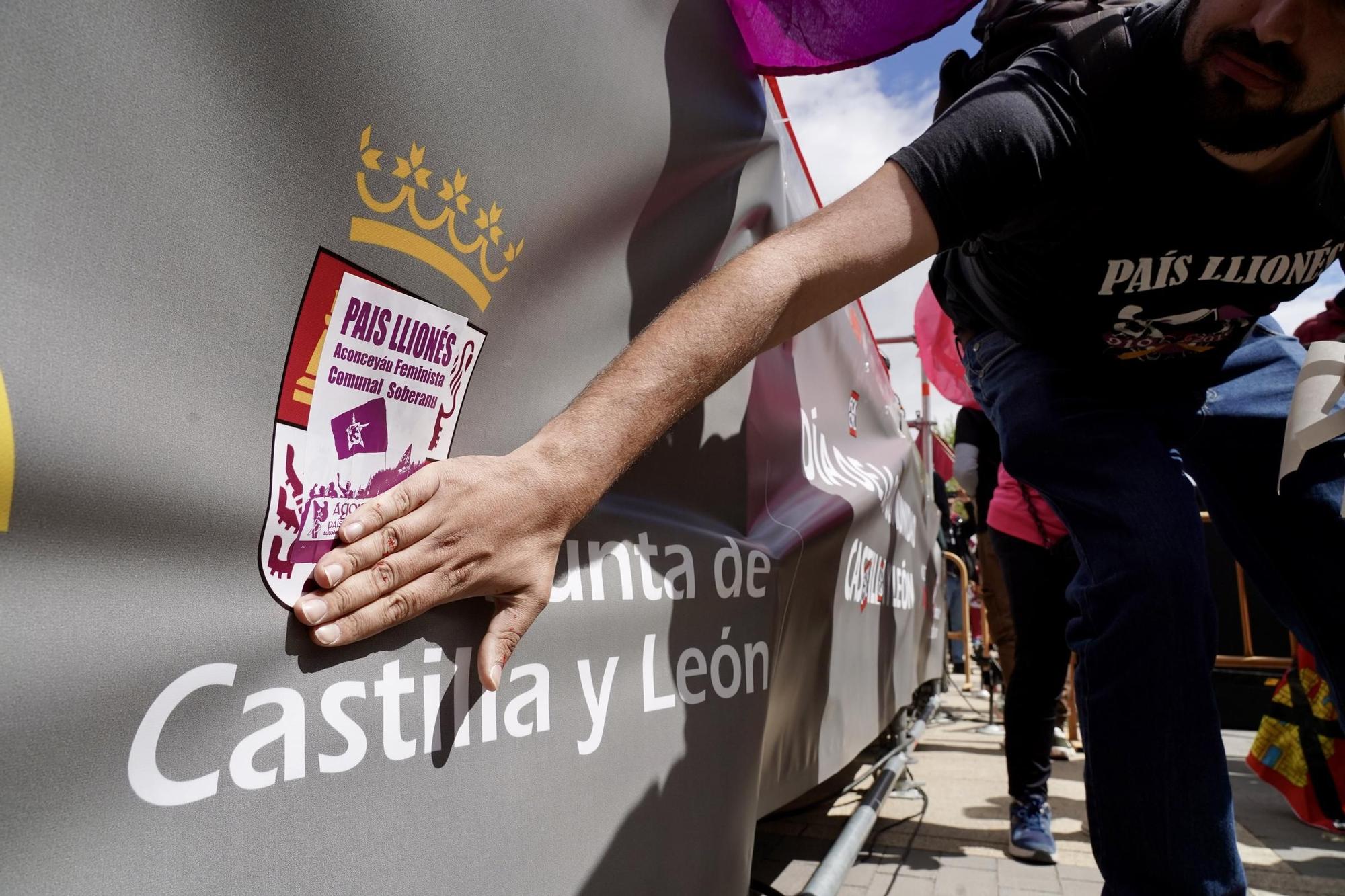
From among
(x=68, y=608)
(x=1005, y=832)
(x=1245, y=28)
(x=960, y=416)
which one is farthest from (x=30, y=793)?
(x=960, y=416)

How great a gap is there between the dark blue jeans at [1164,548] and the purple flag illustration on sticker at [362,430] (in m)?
1.08

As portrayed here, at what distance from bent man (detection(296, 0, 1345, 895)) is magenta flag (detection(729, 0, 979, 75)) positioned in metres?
0.28

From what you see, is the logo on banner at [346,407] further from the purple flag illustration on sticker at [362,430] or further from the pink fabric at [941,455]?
the pink fabric at [941,455]

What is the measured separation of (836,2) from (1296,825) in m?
3.04

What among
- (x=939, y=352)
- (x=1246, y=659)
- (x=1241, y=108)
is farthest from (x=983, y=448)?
(x=1241, y=108)

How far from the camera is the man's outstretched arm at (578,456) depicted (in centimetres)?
73

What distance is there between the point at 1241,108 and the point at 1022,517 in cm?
168

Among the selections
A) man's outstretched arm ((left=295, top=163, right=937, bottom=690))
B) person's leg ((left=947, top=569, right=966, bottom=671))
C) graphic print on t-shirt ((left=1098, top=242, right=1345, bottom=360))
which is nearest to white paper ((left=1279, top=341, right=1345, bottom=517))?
graphic print on t-shirt ((left=1098, top=242, right=1345, bottom=360))

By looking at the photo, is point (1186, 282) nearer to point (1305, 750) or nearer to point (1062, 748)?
point (1305, 750)

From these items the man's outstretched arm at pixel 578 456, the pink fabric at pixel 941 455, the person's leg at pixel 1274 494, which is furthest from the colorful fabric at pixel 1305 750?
the pink fabric at pixel 941 455

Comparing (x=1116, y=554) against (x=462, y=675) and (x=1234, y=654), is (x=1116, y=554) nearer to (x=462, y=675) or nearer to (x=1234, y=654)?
(x=462, y=675)

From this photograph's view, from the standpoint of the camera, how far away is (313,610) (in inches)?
27.2

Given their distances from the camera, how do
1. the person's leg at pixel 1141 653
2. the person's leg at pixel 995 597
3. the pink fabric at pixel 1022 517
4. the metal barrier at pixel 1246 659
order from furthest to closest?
the metal barrier at pixel 1246 659 → the person's leg at pixel 995 597 → the pink fabric at pixel 1022 517 → the person's leg at pixel 1141 653

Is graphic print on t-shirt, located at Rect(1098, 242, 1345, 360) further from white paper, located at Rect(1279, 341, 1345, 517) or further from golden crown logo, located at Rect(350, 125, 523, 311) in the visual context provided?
golden crown logo, located at Rect(350, 125, 523, 311)
